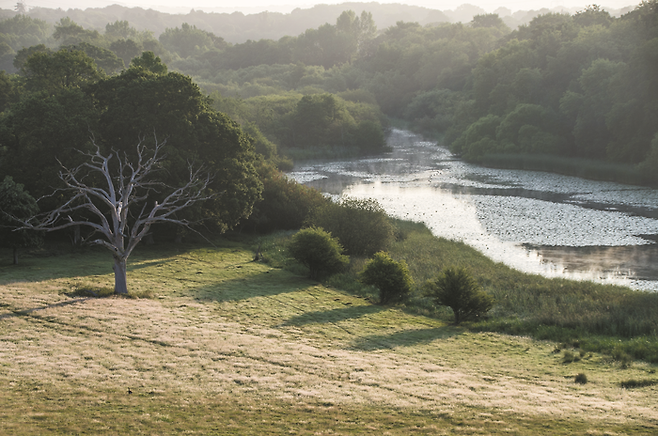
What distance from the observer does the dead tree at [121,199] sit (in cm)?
2539

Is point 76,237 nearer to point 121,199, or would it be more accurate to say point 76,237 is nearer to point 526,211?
point 121,199

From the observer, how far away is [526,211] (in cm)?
5753

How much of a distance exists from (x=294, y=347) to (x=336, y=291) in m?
11.1


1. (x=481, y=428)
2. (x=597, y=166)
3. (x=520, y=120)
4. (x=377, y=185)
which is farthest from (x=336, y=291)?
(x=520, y=120)

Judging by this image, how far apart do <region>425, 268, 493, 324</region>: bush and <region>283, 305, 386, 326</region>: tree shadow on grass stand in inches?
140

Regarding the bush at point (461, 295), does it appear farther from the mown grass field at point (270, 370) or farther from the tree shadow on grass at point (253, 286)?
the tree shadow on grass at point (253, 286)

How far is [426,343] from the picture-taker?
22.3 m

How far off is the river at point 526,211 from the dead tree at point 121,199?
77.5 feet

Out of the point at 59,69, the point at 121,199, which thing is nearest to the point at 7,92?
the point at 59,69

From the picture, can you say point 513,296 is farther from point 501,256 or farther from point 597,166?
point 597,166

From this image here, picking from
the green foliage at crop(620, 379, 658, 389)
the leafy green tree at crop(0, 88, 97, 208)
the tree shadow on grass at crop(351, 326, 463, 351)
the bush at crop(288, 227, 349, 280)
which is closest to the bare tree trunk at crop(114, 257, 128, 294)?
the bush at crop(288, 227, 349, 280)

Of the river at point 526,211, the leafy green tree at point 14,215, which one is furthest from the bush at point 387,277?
the leafy green tree at point 14,215

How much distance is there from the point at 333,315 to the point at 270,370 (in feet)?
28.0

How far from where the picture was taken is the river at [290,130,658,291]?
130 feet
